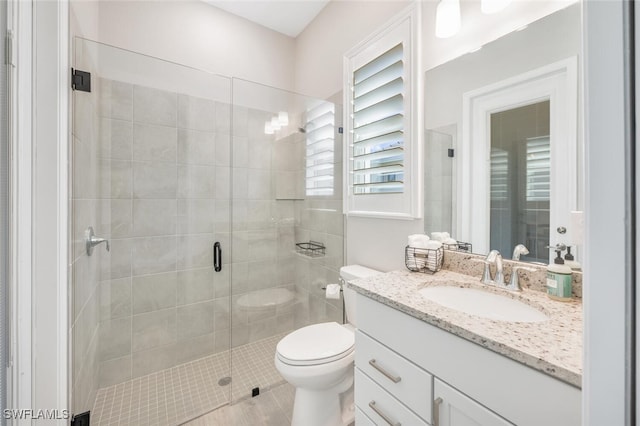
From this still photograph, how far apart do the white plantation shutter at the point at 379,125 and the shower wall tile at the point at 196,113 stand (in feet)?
3.48

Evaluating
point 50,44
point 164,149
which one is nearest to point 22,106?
point 50,44

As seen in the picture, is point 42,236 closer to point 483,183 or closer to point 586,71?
point 586,71

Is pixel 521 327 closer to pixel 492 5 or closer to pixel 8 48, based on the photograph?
pixel 492 5

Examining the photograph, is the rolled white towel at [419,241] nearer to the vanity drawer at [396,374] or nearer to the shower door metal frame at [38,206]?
the vanity drawer at [396,374]

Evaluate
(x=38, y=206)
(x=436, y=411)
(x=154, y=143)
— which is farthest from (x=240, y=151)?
(x=436, y=411)

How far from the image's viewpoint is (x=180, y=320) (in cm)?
198

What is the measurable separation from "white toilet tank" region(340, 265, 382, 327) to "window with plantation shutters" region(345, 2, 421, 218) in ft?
1.21

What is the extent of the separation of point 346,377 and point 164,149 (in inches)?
72.9

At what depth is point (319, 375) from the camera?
4.19 ft

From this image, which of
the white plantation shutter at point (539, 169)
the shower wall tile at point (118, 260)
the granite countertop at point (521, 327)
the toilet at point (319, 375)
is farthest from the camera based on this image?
the shower wall tile at point (118, 260)

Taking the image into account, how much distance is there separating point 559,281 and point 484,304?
0.26m

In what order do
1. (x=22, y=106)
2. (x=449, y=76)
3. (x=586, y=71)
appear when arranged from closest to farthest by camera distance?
(x=586, y=71)
(x=22, y=106)
(x=449, y=76)

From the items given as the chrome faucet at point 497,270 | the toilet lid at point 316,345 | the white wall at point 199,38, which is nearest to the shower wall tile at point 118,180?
the white wall at point 199,38

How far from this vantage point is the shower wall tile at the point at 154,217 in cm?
182
